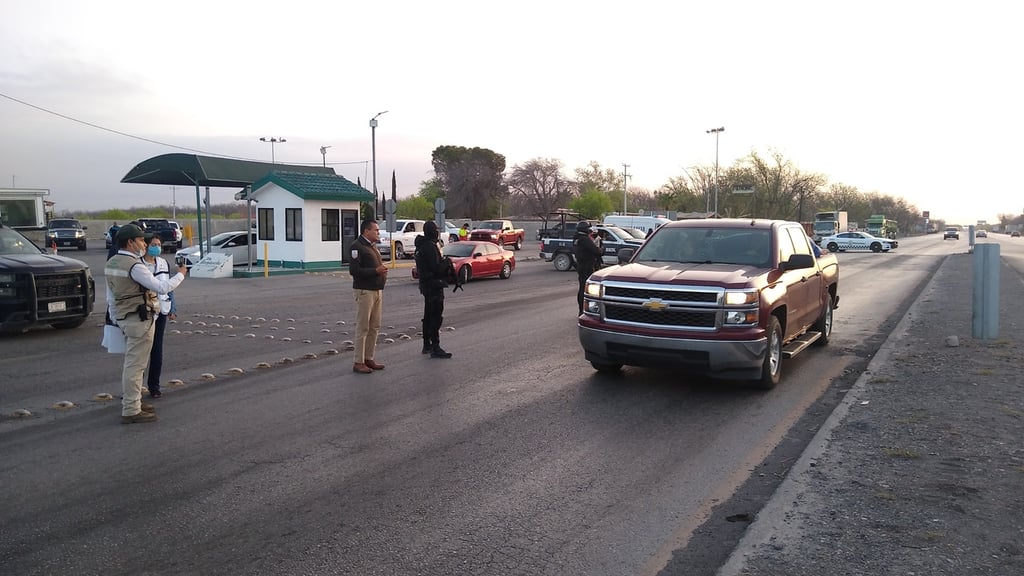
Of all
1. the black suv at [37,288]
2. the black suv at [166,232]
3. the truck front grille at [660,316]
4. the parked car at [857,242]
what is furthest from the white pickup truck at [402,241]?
the parked car at [857,242]

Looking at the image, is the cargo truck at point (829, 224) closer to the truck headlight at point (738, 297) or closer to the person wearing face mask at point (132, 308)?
the truck headlight at point (738, 297)

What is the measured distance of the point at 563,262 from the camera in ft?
94.0

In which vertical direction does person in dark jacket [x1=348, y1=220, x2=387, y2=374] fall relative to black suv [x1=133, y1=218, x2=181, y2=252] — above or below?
below

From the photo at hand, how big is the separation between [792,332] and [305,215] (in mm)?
20629

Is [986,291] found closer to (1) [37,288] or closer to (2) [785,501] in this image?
(2) [785,501]

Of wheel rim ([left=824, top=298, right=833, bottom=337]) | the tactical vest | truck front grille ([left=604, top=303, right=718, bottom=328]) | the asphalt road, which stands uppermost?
the tactical vest

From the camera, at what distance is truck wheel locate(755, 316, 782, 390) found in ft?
25.6

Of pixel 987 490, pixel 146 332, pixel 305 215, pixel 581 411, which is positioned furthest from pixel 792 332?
pixel 305 215

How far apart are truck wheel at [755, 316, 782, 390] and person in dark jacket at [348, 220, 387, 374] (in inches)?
184

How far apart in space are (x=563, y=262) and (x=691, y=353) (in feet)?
69.8

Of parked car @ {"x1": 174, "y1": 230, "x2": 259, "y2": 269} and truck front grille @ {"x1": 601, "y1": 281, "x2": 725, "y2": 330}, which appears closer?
truck front grille @ {"x1": 601, "y1": 281, "x2": 725, "y2": 330}

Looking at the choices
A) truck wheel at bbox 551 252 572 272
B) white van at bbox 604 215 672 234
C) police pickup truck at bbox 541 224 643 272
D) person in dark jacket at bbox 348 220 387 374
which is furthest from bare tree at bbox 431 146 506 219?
person in dark jacket at bbox 348 220 387 374

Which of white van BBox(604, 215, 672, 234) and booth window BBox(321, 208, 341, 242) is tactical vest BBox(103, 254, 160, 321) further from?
white van BBox(604, 215, 672, 234)

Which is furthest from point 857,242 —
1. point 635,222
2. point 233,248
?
point 233,248
